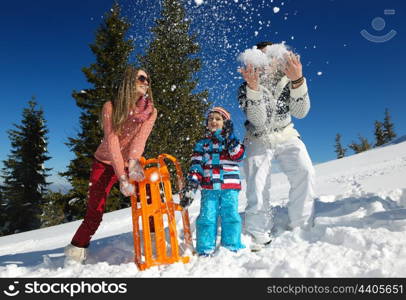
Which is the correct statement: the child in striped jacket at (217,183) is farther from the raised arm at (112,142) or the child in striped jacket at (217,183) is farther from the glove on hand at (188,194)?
the raised arm at (112,142)

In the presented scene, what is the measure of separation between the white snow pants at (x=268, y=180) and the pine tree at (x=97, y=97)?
11.9m

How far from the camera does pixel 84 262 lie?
360 cm

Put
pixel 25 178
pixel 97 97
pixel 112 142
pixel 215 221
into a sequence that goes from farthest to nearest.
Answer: pixel 25 178, pixel 97 97, pixel 215 221, pixel 112 142

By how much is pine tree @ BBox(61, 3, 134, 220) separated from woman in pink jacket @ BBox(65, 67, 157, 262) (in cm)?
1152

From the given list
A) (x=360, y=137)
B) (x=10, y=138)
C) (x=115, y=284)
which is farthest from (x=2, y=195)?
(x=360, y=137)

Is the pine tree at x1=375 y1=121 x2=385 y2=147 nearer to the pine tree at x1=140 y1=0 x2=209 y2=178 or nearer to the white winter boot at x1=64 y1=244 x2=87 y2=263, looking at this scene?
the pine tree at x1=140 y1=0 x2=209 y2=178

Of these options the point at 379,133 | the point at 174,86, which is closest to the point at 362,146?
the point at 379,133

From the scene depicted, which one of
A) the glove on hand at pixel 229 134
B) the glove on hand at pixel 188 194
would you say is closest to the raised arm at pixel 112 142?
the glove on hand at pixel 188 194

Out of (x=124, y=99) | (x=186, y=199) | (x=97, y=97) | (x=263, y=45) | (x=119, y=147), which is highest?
(x=97, y=97)

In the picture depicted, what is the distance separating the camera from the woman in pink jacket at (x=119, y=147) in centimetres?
347

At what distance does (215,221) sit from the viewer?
3607 mm

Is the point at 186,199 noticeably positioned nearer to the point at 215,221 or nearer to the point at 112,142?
the point at 215,221

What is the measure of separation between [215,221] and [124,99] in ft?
5.48

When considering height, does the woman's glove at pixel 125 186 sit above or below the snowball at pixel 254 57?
below
